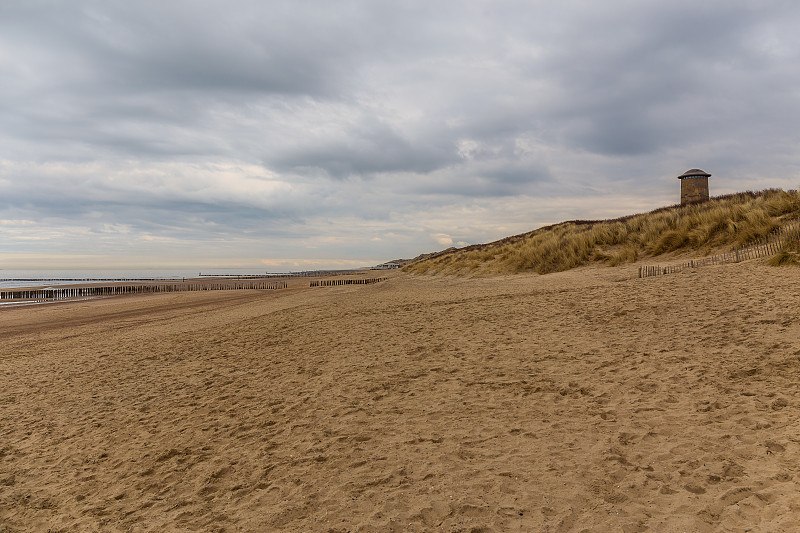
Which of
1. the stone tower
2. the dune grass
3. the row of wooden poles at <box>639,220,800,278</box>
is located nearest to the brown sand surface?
the row of wooden poles at <box>639,220,800,278</box>

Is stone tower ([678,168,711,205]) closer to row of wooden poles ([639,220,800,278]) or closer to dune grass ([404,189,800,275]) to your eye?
dune grass ([404,189,800,275])

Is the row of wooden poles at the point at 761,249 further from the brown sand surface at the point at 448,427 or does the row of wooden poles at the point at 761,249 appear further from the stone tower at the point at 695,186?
the stone tower at the point at 695,186

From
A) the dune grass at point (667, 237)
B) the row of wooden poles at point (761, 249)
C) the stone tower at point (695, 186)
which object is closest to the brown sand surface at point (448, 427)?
the row of wooden poles at point (761, 249)

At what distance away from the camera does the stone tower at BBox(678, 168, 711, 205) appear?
27234 millimetres

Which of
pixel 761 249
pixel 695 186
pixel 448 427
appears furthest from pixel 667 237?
pixel 448 427

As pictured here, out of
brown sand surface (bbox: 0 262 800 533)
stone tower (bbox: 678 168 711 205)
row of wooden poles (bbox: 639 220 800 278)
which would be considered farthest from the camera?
stone tower (bbox: 678 168 711 205)

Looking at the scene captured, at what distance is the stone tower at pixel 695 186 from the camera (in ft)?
89.4

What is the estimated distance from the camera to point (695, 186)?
27359 mm

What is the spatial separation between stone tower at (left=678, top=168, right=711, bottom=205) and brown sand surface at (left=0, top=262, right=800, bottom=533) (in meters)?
21.2

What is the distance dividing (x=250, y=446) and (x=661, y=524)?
13.3 feet

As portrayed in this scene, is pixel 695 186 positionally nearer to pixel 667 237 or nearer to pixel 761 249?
pixel 667 237

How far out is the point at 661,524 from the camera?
2924mm

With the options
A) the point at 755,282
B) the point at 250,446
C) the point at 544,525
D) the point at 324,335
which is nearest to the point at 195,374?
the point at 324,335

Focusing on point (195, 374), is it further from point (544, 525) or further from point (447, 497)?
point (544, 525)
